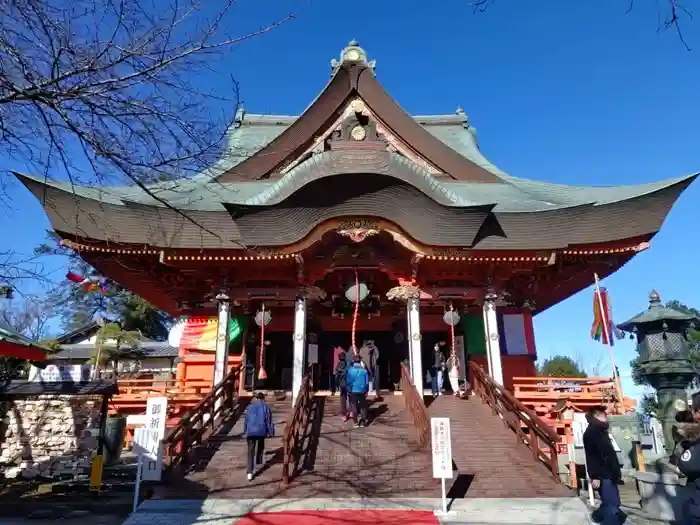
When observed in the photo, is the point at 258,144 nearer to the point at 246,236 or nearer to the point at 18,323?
the point at 246,236

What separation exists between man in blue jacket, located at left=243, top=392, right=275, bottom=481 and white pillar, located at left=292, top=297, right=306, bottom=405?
3661 mm

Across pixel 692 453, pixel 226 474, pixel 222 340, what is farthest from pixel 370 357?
pixel 692 453

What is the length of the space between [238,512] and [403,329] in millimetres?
9586

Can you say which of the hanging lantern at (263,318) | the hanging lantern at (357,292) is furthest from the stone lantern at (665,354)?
the hanging lantern at (263,318)

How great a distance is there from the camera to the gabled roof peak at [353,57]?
1483 centimetres

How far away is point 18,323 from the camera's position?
20109 millimetres

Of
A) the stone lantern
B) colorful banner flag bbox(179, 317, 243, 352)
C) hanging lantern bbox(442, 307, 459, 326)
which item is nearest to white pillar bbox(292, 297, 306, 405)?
hanging lantern bbox(442, 307, 459, 326)

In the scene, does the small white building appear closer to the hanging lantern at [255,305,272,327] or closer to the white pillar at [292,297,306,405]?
the hanging lantern at [255,305,272,327]

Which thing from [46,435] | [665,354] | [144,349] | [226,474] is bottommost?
[226,474]

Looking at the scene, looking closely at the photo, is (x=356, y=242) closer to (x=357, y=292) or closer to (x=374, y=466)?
(x=357, y=292)

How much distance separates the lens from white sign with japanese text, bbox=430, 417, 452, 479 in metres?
7.05

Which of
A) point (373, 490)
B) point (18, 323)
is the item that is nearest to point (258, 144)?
point (18, 323)

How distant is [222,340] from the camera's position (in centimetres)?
1256

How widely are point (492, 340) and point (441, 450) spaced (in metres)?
5.94
